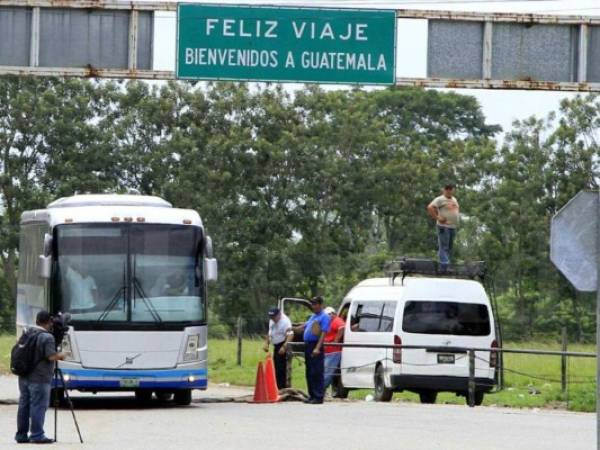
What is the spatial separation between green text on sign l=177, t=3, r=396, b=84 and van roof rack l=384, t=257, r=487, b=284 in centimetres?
471

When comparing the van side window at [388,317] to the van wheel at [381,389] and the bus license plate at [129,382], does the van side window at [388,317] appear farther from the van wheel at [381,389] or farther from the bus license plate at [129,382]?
the bus license plate at [129,382]

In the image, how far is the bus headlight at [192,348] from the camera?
24.4 metres

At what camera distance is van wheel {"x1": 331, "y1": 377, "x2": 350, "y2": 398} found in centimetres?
2918

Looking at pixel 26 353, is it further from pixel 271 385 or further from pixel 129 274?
pixel 271 385

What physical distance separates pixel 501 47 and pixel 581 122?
26228 millimetres

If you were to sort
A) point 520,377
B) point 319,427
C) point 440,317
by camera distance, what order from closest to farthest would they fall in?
point 319,427 < point 440,317 < point 520,377

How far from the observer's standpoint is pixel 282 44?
23.2 m

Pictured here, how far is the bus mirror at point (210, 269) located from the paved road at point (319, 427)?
2013 mm

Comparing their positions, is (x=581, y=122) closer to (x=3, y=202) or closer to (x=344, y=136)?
(x=344, y=136)

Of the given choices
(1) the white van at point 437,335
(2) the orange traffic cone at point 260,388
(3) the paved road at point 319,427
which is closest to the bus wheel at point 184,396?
(3) the paved road at point 319,427

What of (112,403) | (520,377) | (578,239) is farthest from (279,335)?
(578,239)

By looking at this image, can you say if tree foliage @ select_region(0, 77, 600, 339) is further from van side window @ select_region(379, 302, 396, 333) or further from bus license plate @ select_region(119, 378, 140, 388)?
bus license plate @ select_region(119, 378, 140, 388)

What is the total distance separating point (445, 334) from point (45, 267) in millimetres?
7118

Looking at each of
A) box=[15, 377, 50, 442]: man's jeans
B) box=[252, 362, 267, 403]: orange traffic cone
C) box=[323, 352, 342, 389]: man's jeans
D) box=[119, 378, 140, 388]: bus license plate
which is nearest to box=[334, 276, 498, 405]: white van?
box=[323, 352, 342, 389]: man's jeans
